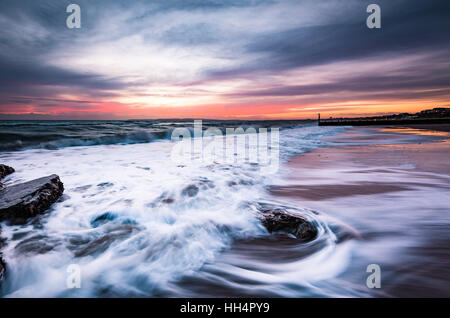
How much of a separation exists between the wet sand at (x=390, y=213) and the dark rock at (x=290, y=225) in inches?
16.4

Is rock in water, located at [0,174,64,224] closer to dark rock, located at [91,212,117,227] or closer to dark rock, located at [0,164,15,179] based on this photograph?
dark rock, located at [91,212,117,227]

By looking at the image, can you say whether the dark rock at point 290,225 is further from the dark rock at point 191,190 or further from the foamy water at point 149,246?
the dark rock at point 191,190

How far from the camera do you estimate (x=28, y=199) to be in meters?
2.52

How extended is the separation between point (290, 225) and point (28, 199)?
2958 mm

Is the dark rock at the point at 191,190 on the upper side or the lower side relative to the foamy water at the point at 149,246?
upper

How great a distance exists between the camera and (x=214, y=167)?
17.5ft

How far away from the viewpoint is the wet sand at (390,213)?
163 cm

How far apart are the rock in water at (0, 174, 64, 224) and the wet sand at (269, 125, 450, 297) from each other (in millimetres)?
3039

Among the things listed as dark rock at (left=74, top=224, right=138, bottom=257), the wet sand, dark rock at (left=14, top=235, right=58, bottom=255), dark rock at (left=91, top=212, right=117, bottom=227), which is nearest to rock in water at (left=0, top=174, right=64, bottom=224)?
dark rock at (left=14, top=235, right=58, bottom=255)

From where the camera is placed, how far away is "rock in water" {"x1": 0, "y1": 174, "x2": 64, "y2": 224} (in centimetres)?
230

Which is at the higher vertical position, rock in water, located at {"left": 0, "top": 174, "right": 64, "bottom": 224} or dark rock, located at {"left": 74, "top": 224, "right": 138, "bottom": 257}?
A: rock in water, located at {"left": 0, "top": 174, "right": 64, "bottom": 224}

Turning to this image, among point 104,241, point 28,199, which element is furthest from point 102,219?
point 28,199

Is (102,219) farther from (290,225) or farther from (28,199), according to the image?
(290,225)

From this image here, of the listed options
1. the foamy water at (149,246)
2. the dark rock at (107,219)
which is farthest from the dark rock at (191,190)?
the dark rock at (107,219)
